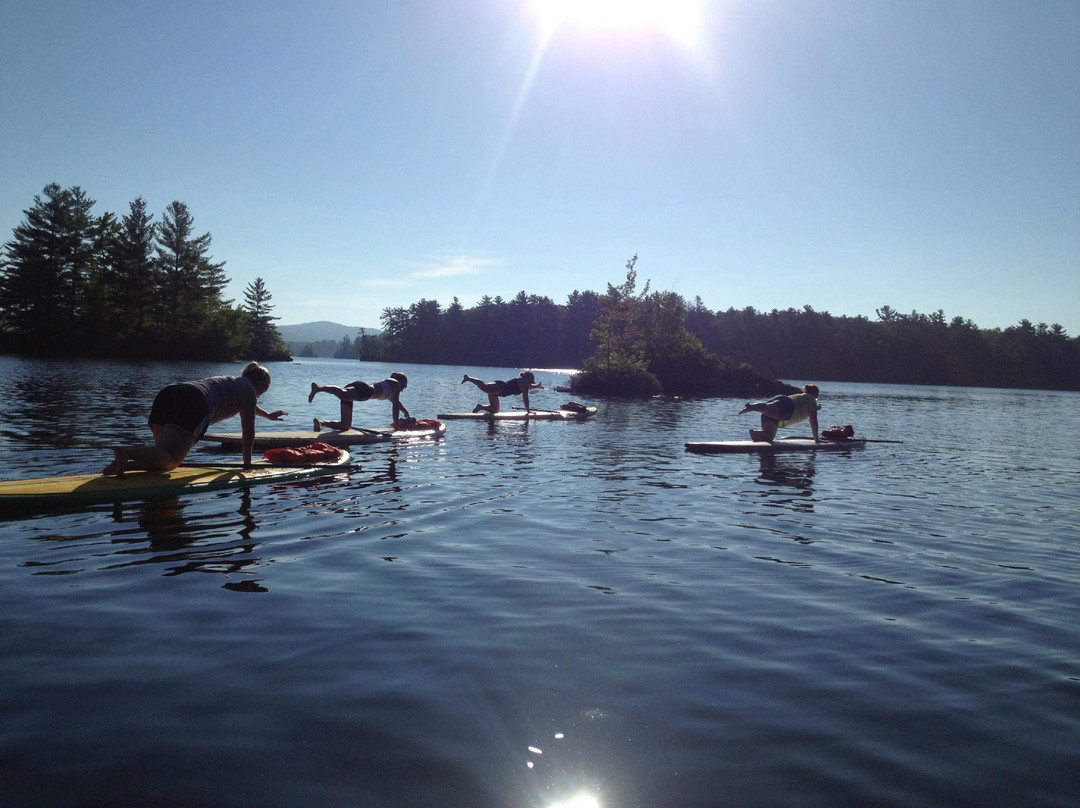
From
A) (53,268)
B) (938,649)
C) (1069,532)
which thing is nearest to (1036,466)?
(1069,532)

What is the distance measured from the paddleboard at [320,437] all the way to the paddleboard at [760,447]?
729cm

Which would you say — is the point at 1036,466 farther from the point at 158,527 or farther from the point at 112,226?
the point at 112,226

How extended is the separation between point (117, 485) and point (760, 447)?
48.0 feet

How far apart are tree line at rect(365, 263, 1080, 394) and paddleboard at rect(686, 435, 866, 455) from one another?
10001cm

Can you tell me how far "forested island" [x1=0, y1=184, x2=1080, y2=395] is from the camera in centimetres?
6012

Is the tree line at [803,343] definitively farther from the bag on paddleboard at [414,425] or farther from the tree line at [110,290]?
the bag on paddleboard at [414,425]

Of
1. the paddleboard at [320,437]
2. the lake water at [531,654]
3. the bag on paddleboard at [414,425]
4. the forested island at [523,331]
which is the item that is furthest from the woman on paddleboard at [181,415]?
the forested island at [523,331]

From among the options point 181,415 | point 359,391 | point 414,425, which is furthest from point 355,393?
point 181,415

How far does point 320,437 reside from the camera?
16.6 metres

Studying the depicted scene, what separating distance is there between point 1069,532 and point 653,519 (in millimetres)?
6193

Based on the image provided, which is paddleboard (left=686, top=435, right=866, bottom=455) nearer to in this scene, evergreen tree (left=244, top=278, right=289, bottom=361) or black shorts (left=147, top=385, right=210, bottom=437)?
black shorts (left=147, top=385, right=210, bottom=437)

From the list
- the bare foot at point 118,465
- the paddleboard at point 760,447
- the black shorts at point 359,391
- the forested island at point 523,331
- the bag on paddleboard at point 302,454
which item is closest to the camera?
the bare foot at point 118,465

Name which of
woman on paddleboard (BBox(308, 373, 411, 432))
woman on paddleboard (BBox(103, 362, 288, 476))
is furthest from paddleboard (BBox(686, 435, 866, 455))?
woman on paddleboard (BBox(103, 362, 288, 476))

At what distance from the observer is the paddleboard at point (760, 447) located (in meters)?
18.5
